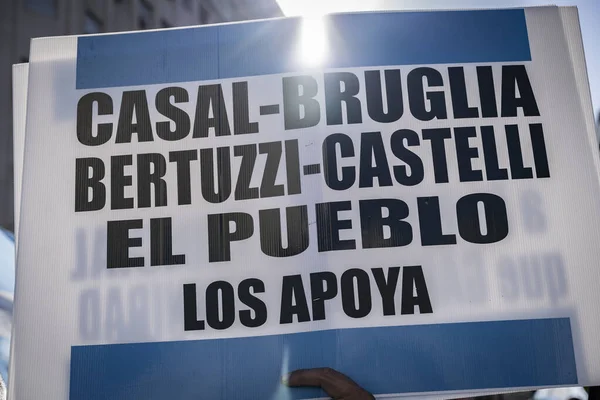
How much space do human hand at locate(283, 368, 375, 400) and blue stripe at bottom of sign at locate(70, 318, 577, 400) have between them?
0.09 ft

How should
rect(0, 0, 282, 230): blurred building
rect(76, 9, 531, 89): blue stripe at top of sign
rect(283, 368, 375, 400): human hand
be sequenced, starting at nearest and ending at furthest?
rect(283, 368, 375, 400): human hand
rect(76, 9, 531, 89): blue stripe at top of sign
rect(0, 0, 282, 230): blurred building

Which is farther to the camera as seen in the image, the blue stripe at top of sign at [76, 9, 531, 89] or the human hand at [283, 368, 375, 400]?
the blue stripe at top of sign at [76, 9, 531, 89]

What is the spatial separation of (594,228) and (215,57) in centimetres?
148

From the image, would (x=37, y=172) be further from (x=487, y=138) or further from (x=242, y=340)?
(x=487, y=138)

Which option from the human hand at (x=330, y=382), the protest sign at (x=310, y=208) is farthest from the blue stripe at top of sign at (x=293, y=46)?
the human hand at (x=330, y=382)

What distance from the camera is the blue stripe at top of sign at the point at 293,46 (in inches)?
93.2

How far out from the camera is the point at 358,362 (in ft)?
6.85

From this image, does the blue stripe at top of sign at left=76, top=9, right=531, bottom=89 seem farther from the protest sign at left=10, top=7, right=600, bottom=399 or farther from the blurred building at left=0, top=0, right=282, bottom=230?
the blurred building at left=0, top=0, right=282, bottom=230

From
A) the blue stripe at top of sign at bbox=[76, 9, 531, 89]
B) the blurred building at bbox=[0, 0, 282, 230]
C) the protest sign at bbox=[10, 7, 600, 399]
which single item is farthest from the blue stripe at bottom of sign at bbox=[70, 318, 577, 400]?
the blurred building at bbox=[0, 0, 282, 230]

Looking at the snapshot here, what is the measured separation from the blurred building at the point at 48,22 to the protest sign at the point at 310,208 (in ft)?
24.9

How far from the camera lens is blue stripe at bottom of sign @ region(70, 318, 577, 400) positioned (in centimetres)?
208

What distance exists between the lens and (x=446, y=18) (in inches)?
95.4

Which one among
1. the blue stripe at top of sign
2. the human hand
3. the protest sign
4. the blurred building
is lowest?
the human hand

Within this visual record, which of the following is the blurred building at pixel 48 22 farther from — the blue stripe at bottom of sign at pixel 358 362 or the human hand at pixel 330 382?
the human hand at pixel 330 382
